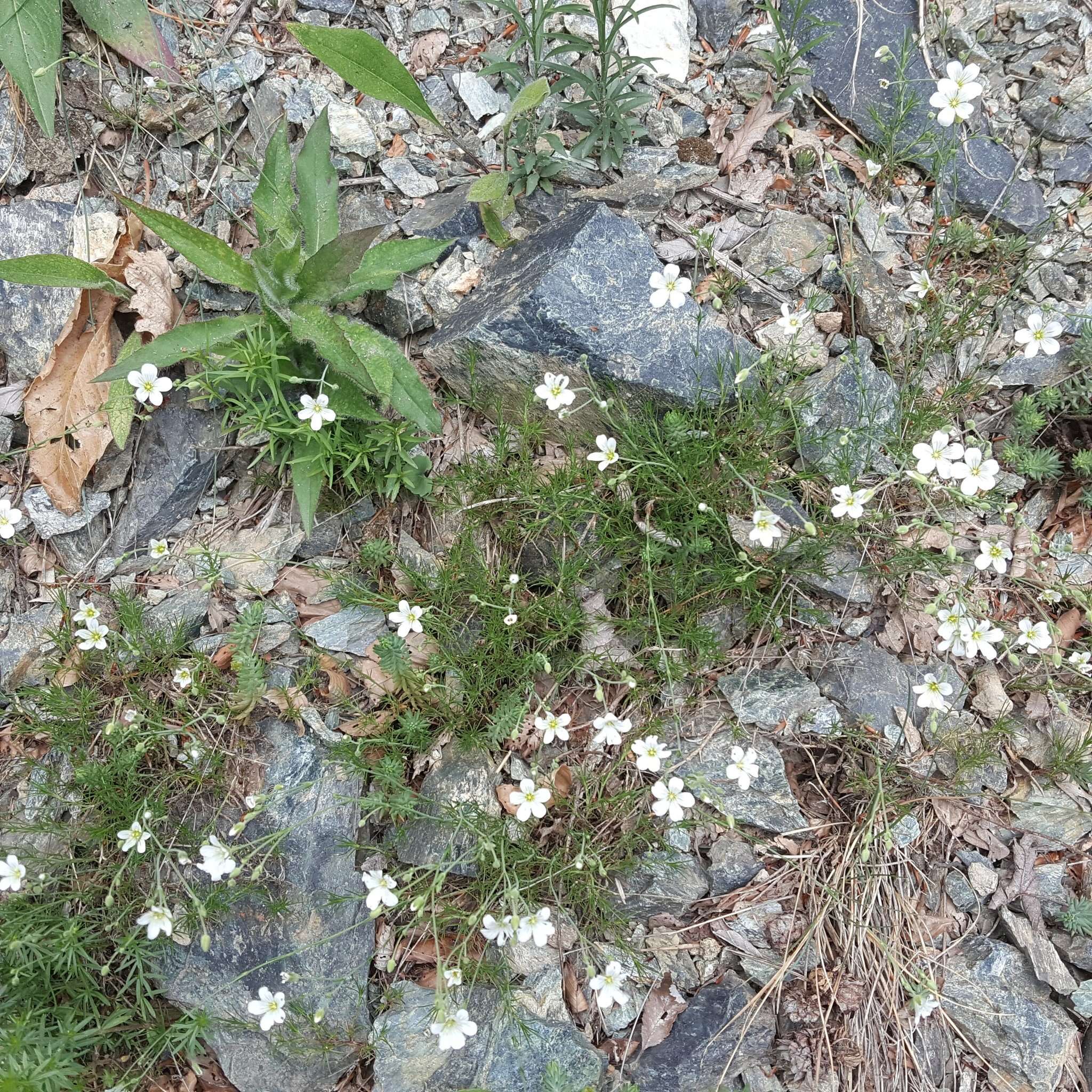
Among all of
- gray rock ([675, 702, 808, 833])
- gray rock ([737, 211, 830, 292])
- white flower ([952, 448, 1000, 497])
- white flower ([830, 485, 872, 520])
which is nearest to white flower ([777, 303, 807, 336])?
gray rock ([737, 211, 830, 292])

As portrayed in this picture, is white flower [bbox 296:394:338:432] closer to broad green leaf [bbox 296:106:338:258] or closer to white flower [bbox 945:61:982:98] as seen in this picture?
broad green leaf [bbox 296:106:338:258]

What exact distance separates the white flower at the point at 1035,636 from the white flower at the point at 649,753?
1534mm

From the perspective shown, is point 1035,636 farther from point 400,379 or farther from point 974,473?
point 400,379

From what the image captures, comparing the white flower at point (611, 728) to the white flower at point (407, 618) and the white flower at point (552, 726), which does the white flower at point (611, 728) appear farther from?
the white flower at point (407, 618)

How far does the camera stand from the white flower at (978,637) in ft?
11.5

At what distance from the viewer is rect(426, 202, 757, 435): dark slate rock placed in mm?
3977

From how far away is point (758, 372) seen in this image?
13.0ft

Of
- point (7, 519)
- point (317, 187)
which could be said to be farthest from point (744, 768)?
point (7, 519)

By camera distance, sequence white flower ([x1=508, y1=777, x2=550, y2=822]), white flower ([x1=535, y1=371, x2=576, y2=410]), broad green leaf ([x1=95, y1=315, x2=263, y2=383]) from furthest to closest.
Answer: broad green leaf ([x1=95, y1=315, x2=263, y2=383]) → white flower ([x1=535, y1=371, x2=576, y2=410]) → white flower ([x1=508, y1=777, x2=550, y2=822])

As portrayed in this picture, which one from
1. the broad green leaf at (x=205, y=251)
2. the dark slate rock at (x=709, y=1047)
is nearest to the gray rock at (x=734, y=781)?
the dark slate rock at (x=709, y=1047)

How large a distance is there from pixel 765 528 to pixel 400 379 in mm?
1707

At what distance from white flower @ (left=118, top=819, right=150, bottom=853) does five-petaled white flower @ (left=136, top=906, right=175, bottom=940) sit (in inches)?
9.3

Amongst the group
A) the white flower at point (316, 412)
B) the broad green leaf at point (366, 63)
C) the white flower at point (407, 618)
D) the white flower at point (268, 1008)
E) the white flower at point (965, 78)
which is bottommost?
the white flower at point (268, 1008)

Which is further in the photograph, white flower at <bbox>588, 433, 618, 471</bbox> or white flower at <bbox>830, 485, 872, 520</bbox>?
white flower at <bbox>588, 433, 618, 471</bbox>
